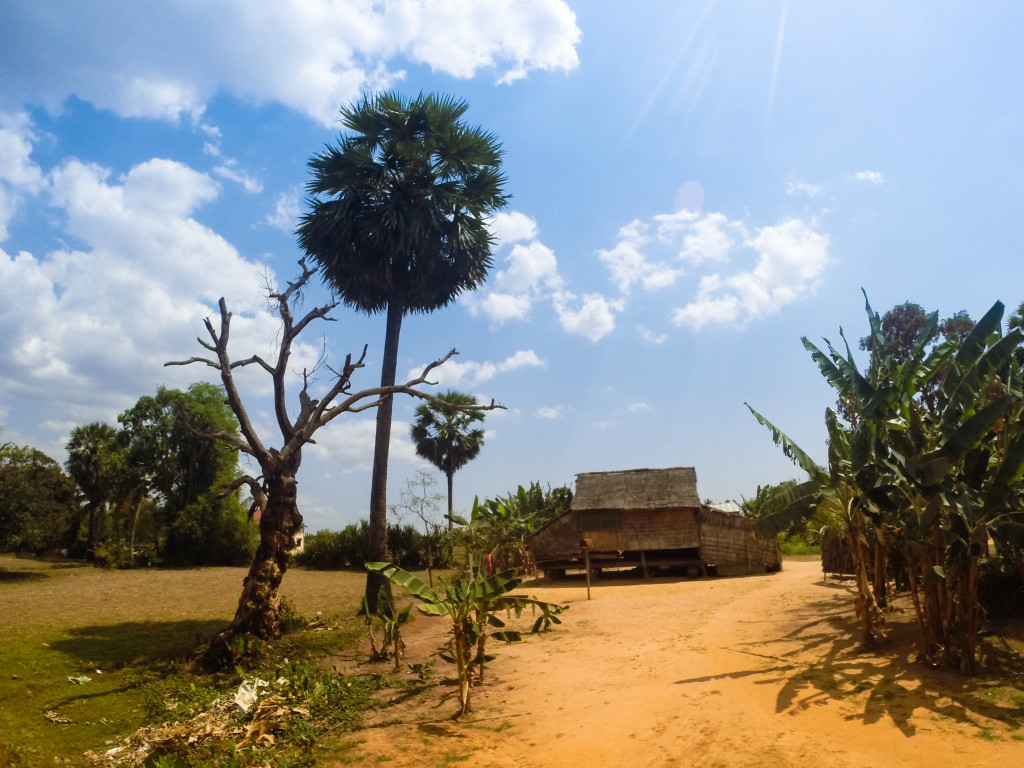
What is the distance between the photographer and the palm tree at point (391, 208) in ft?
52.1

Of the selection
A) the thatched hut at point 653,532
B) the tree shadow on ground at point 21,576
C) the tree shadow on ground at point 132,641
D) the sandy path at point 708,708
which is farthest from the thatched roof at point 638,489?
the tree shadow on ground at point 21,576

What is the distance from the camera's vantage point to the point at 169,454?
1236 inches

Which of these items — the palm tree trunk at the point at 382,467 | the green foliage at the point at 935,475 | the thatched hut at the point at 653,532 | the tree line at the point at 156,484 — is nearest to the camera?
the green foliage at the point at 935,475

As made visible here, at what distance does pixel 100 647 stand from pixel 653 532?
15.9 metres

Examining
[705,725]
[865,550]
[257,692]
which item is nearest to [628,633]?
[865,550]

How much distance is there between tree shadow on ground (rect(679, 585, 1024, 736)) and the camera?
6824 mm

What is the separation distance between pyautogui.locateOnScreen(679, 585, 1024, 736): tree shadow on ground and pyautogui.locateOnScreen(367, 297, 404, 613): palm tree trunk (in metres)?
8.16

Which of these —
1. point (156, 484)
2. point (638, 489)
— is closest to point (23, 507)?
point (156, 484)

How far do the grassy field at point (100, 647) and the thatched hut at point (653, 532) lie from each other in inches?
280

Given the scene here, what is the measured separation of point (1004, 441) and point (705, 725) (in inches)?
208

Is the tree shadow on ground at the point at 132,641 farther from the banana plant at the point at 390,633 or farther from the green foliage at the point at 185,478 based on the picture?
the green foliage at the point at 185,478

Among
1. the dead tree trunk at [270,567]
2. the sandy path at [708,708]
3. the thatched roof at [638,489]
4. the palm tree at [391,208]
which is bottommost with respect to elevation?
the sandy path at [708,708]

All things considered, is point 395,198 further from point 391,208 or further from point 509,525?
point 509,525

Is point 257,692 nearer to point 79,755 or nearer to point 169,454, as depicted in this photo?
point 79,755
